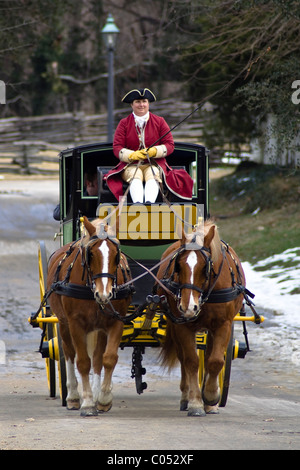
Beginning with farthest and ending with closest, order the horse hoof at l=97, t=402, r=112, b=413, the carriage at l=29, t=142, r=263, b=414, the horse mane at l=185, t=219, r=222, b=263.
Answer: the carriage at l=29, t=142, r=263, b=414 < the horse hoof at l=97, t=402, r=112, b=413 < the horse mane at l=185, t=219, r=222, b=263

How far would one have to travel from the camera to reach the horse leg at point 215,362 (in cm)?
804

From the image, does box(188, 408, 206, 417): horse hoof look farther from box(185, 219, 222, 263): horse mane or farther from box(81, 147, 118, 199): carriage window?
box(81, 147, 118, 199): carriage window

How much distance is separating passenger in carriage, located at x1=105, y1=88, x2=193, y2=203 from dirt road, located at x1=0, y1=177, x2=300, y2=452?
213 centimetres

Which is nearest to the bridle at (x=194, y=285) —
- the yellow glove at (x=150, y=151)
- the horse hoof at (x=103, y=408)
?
the horse hoof at (x=103, y=408)

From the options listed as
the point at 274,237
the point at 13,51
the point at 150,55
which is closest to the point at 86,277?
the point at 274,237

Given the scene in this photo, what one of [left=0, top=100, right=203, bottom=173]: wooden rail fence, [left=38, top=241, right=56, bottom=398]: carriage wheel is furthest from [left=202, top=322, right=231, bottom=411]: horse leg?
[left=0, top=100, right=203, bottom=173]: wooden rail fence

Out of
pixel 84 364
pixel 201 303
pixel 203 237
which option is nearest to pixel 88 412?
pixel 84 364

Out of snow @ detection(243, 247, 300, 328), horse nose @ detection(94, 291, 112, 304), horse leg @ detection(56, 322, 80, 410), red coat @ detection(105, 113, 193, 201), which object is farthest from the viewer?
snow @ detection(243, 247, 300, 328)

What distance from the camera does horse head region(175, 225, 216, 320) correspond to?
7.56 meters

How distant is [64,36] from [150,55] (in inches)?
162

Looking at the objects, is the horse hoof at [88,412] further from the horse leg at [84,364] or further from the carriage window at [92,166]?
the carriage window at [92,166]

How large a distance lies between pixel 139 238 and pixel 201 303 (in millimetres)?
1532

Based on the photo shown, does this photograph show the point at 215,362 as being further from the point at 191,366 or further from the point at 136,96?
the point at 136,96

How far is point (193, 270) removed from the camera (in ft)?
25.3
